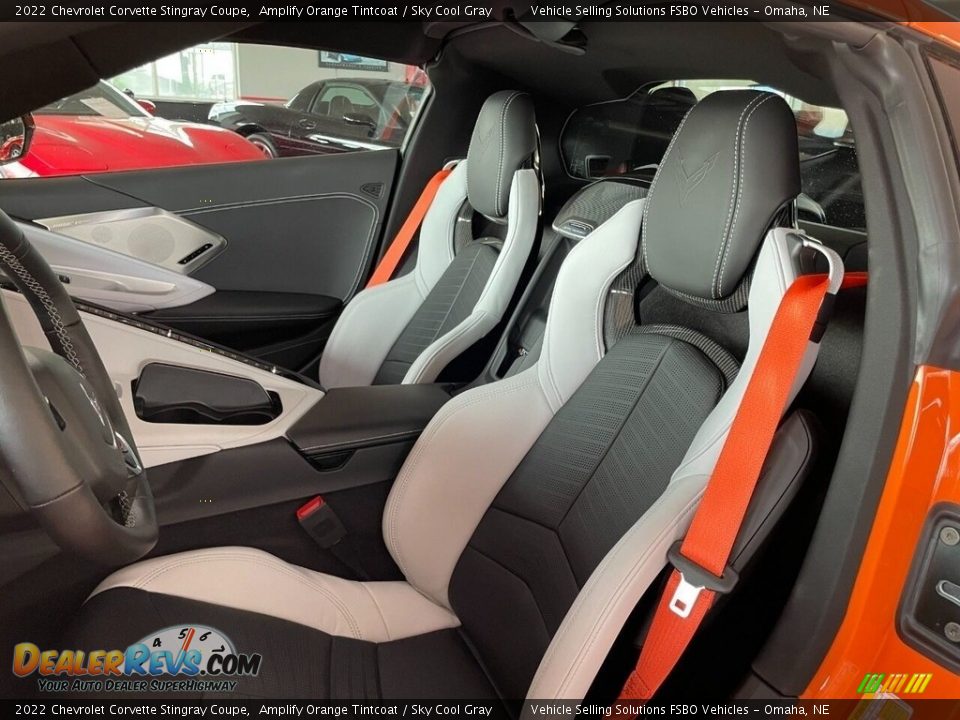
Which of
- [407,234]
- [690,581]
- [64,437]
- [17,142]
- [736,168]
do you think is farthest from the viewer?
[407,234]

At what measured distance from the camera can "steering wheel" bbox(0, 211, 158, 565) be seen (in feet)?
1.71

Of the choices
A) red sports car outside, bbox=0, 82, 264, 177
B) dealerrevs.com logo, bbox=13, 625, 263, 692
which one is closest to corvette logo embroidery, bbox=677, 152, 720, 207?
dealerrevs.com logo, bbox=13, 625, 263, 692

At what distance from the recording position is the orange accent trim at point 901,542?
774 mm

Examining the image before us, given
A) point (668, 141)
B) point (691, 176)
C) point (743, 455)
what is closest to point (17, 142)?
point (668, 141)

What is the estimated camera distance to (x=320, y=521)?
121 centimetres

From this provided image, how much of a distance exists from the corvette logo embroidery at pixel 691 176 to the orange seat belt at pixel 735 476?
199 millimetres

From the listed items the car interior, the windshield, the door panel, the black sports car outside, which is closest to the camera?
the car interior

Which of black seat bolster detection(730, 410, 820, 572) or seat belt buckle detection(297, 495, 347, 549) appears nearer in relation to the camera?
black seat bolster detection(730, 410, 820, 572)

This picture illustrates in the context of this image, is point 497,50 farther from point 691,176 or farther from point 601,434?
point 601,434

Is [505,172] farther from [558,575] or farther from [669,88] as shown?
[558,575]

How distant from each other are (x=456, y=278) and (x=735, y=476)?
1119mm

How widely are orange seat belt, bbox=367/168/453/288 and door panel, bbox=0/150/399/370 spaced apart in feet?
0.59

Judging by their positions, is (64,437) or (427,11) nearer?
(64,437)

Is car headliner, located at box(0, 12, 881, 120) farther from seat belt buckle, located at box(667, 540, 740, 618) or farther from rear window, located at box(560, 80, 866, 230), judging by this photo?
seat belt buckle, located at box(667, 540, 740, 618)
